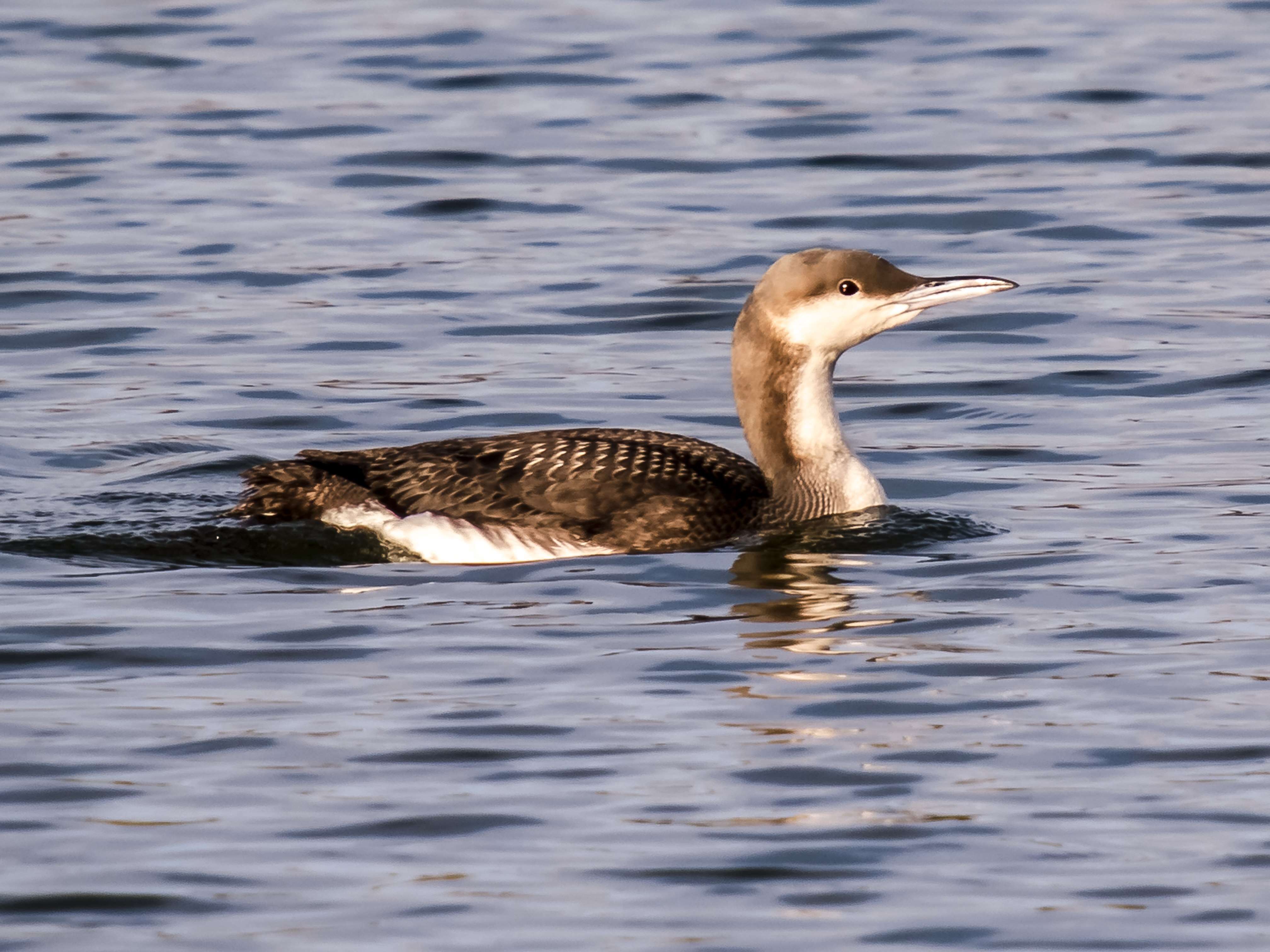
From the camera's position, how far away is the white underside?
8.40 metres

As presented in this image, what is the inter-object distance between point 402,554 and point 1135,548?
252cm

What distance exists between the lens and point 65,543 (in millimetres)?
8578

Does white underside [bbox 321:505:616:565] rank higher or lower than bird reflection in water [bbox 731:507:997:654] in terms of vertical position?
higher

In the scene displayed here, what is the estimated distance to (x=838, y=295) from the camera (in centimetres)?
875

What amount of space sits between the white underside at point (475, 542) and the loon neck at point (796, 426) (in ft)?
2.74

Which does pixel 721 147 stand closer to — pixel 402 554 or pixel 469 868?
pixel 402 554

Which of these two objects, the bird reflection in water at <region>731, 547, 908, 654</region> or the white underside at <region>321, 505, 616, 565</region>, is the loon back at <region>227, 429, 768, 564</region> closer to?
the white underside at <region>321, 505, 616, 565</region>

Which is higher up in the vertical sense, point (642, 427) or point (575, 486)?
point (575, 486)

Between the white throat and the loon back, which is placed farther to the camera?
the white throat

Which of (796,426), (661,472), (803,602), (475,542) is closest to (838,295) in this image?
(796,426)

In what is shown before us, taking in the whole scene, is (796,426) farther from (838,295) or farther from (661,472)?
(661,472)

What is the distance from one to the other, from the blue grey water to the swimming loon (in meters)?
0.13

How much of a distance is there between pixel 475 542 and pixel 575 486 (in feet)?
1.28

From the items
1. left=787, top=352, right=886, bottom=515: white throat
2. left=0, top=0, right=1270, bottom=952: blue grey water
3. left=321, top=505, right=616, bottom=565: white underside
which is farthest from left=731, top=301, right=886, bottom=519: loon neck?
left=321, top=505, right=616, bottom=565: white underside
